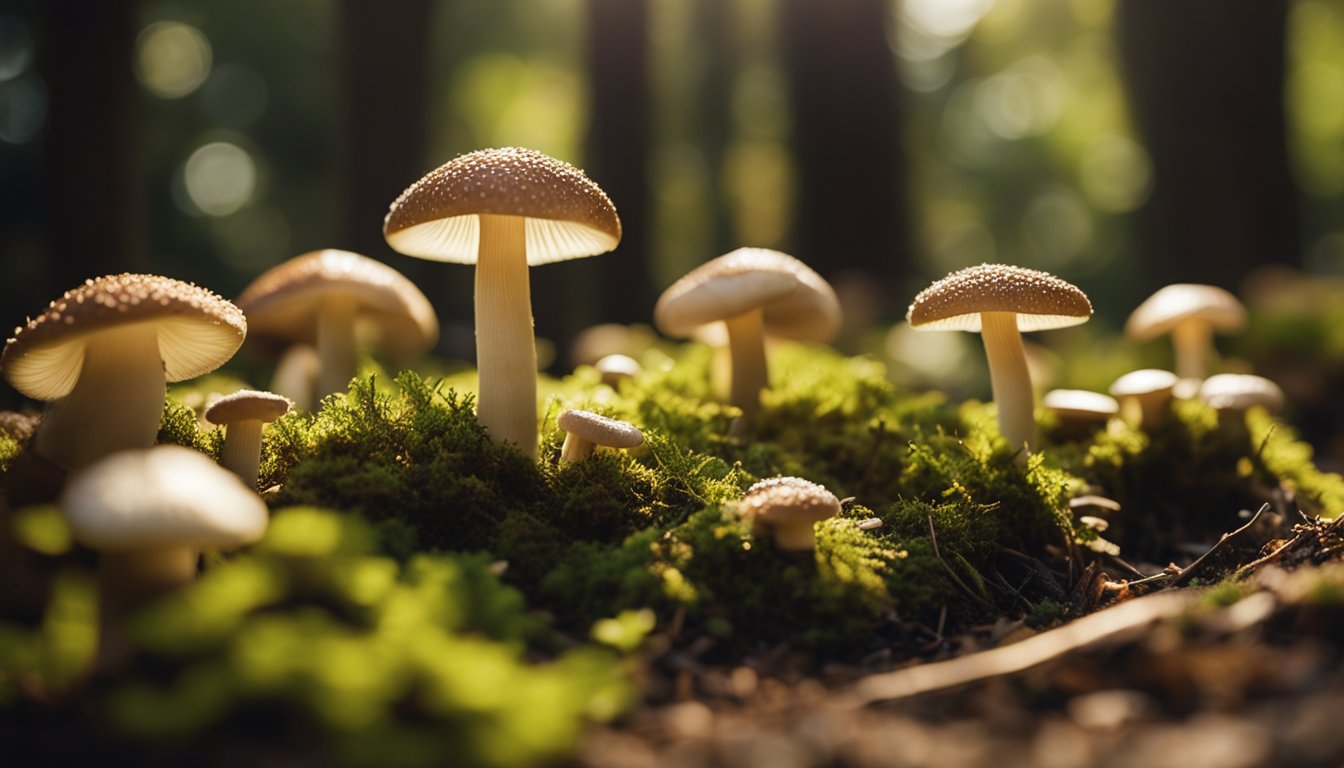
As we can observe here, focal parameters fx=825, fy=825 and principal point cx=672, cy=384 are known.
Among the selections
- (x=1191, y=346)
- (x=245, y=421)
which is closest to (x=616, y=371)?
(x=245, y=421)

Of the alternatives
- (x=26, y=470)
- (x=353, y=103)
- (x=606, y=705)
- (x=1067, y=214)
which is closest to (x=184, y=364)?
(x=26, y=470)

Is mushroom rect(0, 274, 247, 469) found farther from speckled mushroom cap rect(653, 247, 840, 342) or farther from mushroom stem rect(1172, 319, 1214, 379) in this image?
mushroom stem rect(1172, 319, 1214, 379)

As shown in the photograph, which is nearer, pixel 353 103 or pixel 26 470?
pixel 26 470

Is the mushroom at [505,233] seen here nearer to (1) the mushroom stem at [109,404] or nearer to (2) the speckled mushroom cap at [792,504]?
(1) the mushroom stem at [109,404]

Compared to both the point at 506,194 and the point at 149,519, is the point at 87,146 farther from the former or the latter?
the point at 149,519

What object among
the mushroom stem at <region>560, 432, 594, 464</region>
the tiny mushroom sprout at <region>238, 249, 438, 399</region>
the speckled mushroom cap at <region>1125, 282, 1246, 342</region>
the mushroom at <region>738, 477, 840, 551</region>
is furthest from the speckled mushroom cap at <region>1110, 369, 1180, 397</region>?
the tiny mushroom sprout at <region>238, 249, 438, 399</region>

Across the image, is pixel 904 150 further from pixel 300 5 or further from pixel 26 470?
pixel 300 5
